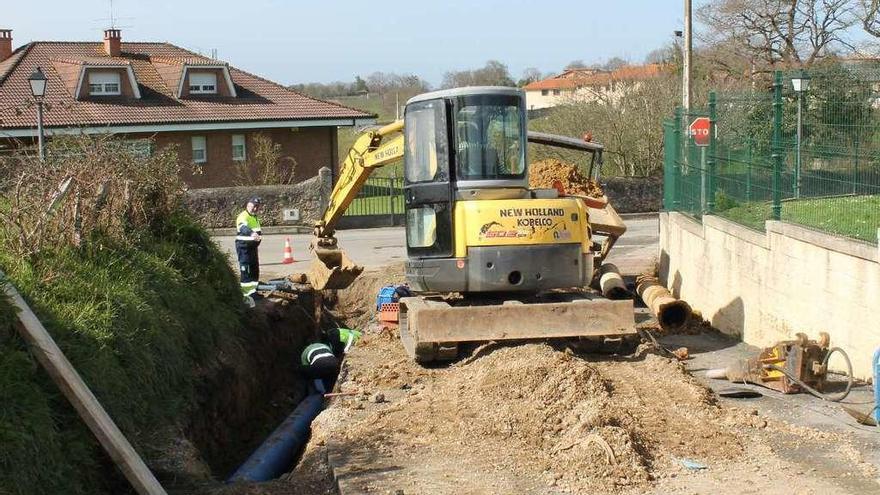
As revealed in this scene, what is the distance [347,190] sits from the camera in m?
15.7

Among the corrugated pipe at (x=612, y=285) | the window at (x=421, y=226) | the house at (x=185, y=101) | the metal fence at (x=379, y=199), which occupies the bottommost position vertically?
the corrugated pipe at (x=612, y=285)

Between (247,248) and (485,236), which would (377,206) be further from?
(485,236)

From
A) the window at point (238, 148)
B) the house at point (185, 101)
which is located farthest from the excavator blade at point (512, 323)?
the window at point (238, 148)

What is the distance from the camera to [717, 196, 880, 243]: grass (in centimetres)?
1103

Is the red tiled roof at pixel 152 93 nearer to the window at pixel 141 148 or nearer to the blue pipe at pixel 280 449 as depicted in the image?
the window at pixel 141 148

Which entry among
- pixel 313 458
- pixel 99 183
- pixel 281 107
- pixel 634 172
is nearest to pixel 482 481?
pixel 313 458

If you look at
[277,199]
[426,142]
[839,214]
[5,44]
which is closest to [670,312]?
[839,214]

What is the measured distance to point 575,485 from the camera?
25.9 feet

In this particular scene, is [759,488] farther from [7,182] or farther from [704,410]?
[7,182]

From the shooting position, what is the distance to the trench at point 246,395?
9258mm

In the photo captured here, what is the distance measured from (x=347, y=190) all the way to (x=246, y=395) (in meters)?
3.84

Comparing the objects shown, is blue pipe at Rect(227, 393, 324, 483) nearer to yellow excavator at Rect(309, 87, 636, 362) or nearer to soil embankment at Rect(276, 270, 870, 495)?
soil embankment at Rect(276, 270, 870, 495)

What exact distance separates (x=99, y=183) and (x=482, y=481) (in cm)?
590

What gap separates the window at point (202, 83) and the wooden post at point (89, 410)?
3460cm
